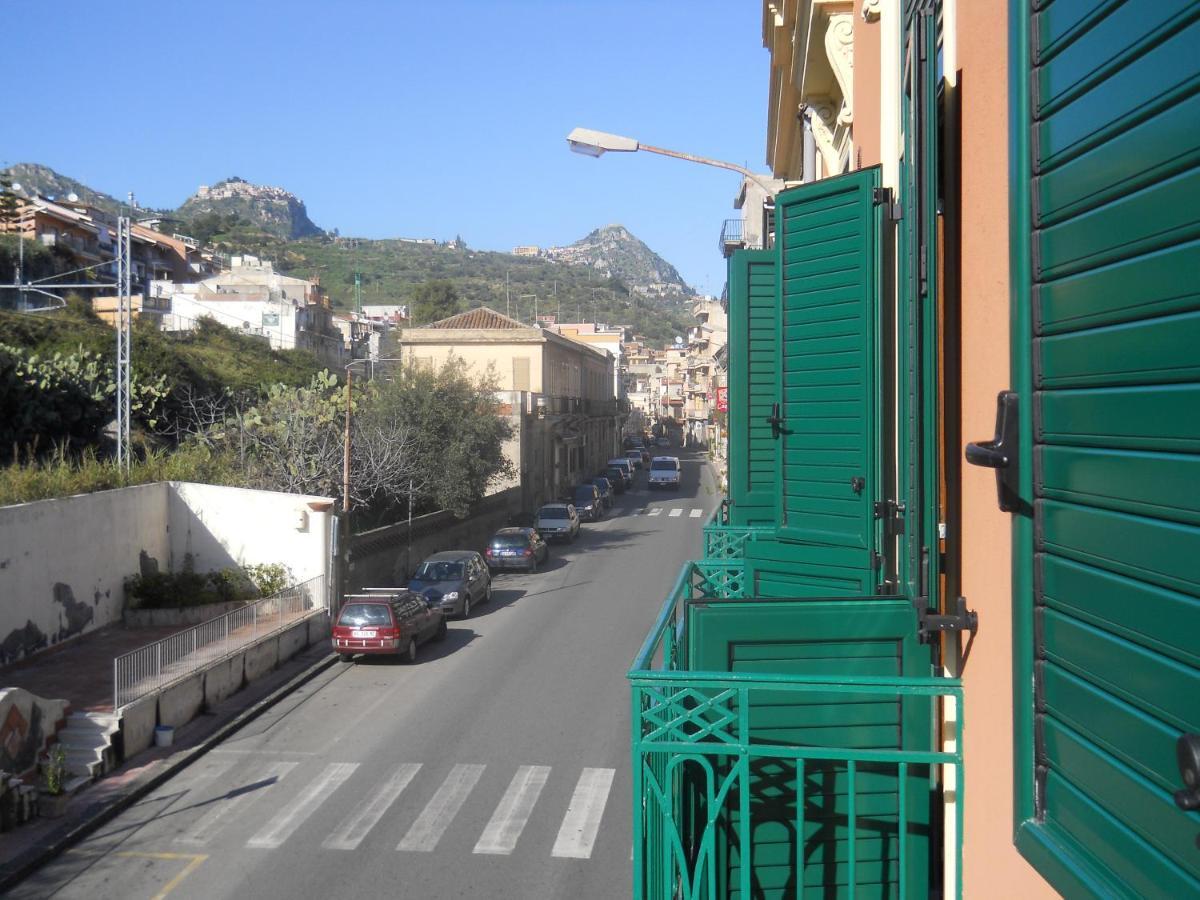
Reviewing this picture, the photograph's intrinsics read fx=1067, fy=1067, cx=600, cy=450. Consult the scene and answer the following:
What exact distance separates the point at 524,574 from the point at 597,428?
39399mm

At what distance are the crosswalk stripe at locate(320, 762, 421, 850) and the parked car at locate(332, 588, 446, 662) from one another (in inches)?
249

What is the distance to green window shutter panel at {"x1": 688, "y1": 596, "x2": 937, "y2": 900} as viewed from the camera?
4.32m

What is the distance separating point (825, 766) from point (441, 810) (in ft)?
34.0

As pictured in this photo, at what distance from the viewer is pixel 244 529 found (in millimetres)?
25422

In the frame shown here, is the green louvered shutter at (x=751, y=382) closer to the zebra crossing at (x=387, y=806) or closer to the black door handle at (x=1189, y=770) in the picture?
the zebra crossing at (x=387, y=806)

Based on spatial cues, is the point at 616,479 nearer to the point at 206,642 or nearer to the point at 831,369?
the point at 206,642

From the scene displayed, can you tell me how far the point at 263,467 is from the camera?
2972 centimetres

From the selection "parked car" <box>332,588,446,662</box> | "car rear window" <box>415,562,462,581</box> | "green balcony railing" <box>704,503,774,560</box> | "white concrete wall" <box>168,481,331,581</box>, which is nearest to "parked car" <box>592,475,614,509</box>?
"car rear window" <box>415,562,462,581</box>

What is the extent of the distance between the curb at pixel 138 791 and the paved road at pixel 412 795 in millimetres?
160

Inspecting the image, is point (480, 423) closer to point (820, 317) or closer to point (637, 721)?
point (820, 317)

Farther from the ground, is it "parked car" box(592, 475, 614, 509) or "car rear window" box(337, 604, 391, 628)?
"parked car" box(592, 475, 614, 509)

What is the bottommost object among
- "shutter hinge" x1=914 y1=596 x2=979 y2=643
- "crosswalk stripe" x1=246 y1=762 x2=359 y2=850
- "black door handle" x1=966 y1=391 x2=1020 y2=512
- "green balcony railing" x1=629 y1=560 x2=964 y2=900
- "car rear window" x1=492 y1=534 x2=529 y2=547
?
"crosswalk stripe" x1=246 y1=762 x2=359 y2=850

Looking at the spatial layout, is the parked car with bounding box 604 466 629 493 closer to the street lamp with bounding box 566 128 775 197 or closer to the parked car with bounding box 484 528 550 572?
the parked car with bounding box 484 528 550 572

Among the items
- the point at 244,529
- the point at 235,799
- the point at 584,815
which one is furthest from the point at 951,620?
the point at 244,529
